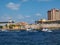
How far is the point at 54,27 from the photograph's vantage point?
158 metres

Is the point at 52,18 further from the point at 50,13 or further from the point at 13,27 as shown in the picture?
the point at 13,27

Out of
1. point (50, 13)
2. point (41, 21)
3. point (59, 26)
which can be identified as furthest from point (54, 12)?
point (59, 26)

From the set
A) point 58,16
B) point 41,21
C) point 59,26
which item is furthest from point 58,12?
point 59,26

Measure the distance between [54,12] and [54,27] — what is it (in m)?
41.6

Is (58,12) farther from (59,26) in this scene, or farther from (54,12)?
(59,26)

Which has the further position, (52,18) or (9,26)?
(52,18)

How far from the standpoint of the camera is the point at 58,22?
575ft

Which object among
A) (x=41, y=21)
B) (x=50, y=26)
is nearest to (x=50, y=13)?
(x=41, y=21)

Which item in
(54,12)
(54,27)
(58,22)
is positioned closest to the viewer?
(54,27)

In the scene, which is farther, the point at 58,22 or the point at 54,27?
the point at 58,22

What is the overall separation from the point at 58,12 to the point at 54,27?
43.3 meters

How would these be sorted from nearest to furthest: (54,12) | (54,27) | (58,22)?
(54,27) < (58,22) < (54,12)

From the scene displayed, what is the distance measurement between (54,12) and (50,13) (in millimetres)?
3290

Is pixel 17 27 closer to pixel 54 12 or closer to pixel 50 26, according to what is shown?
pixel 50 26
